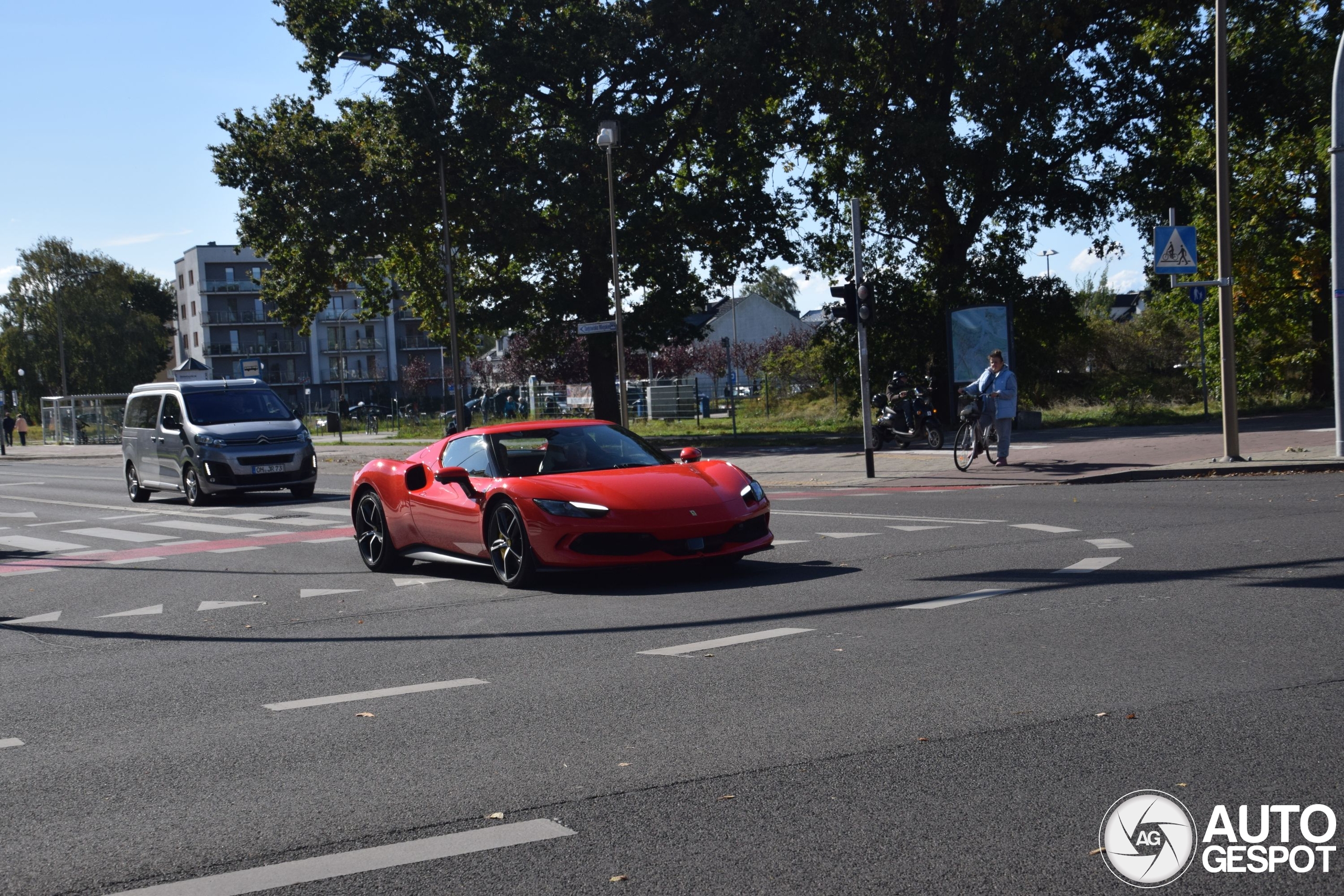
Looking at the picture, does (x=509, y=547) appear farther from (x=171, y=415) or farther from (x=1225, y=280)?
(x=171, y=415)

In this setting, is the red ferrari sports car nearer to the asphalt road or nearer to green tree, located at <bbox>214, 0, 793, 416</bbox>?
the asphalt road

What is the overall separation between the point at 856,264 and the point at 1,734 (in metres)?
15.7

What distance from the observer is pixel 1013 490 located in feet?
57.1

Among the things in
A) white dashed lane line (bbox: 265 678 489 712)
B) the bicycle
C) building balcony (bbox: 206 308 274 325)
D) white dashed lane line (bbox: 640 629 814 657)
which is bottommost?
white dashed lane line (bbox: 265 678 489 712)

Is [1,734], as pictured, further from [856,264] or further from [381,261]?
[381,261]

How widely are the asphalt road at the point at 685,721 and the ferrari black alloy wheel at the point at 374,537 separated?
0.48m

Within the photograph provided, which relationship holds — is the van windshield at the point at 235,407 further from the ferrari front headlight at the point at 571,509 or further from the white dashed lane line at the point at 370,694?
the white dashed lane line at the point at 370,694

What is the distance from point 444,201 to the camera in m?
33.7

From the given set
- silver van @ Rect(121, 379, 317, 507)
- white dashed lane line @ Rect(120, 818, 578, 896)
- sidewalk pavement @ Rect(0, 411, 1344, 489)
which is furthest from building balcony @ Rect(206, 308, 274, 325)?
white dashed lane line @ Rect(120, 818, 578, 896)

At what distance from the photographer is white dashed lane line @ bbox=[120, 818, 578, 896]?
12.4 ft

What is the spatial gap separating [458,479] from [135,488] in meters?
14.6

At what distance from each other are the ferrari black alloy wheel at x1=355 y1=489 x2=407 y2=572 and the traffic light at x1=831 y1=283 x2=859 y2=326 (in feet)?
30.5

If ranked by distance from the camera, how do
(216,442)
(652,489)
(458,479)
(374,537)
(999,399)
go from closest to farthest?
(652,489) < (458,479) < (374,537) < (999,399) < (216,442)

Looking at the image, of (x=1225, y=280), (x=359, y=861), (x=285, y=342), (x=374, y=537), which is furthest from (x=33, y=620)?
(x=285, y=342)
